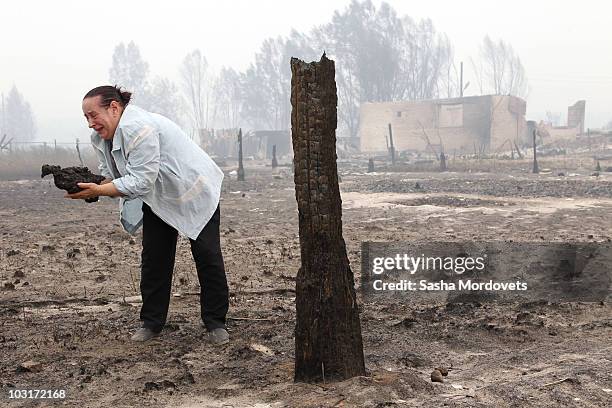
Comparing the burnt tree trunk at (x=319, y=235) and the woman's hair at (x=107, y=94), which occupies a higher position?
the woman's hair at (x=107, y=94)

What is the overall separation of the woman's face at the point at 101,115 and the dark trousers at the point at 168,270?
0.50m

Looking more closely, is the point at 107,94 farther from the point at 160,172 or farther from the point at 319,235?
the point at 319,235

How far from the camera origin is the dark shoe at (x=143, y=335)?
3932 millimetres

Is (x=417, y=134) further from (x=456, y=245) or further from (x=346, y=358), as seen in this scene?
(x=346, y=358)

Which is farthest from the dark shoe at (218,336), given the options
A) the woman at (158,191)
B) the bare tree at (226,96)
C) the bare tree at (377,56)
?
the bare tree at (226,96)

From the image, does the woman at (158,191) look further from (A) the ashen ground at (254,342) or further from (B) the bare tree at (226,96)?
(B) the bare tree at (226,96)

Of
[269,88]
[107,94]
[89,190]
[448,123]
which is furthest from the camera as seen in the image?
[269,88]

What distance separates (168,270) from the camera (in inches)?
157

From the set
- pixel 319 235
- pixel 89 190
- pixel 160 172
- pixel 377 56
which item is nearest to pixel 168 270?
pixel 160 172

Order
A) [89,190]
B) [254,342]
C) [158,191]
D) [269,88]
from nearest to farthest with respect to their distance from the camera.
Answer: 1. [89,190]
2. [158,191]
3. [254,342]
4. [269,88]

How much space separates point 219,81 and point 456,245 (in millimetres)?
84277

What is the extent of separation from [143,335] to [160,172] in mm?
993

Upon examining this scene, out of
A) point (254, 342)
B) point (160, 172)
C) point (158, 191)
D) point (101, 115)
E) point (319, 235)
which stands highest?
point (101, 115)

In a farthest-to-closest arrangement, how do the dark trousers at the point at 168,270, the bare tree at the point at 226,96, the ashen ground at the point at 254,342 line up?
the bare tree at the point at 226,96 < the dark trousers at the point at 168,270 < the ashen ground at the point at 254,342
